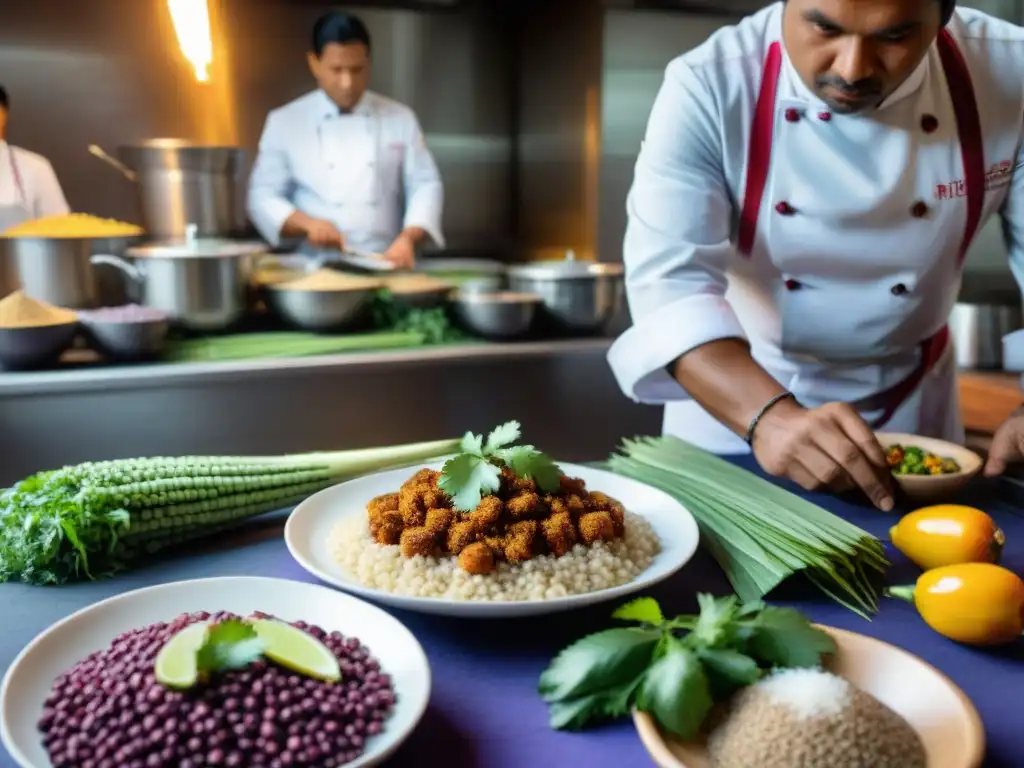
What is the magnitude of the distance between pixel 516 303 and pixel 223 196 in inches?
50.2

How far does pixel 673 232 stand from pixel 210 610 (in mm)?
1032

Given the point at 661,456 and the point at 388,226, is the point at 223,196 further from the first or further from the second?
the point at 661,456

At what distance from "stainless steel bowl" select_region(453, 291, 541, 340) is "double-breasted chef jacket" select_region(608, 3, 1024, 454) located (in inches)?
67.6

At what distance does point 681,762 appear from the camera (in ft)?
2.28

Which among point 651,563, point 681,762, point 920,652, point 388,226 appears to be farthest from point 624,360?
point 388,226

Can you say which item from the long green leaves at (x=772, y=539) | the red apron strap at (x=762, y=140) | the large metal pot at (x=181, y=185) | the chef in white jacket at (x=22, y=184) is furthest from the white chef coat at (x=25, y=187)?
the long green leaves at (x=772, y=539)

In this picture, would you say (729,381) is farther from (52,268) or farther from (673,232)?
(52,268)

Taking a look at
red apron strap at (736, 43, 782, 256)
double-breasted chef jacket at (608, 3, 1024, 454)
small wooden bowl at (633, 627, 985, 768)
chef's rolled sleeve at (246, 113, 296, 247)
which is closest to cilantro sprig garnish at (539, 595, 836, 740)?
small wooden bowl at (633, 627, 985, 768)

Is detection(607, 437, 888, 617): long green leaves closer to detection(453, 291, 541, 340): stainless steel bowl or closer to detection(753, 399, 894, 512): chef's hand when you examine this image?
detection(753, 399, 894, 512): chef's hand

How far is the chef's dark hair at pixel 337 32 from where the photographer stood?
3.98m

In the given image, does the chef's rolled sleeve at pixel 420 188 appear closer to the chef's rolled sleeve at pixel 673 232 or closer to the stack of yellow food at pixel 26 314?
the stack of yellow food at pixel 26 314

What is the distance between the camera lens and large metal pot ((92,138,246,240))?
11.5 ft

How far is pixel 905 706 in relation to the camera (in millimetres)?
784

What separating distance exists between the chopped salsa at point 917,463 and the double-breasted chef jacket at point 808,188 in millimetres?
325
